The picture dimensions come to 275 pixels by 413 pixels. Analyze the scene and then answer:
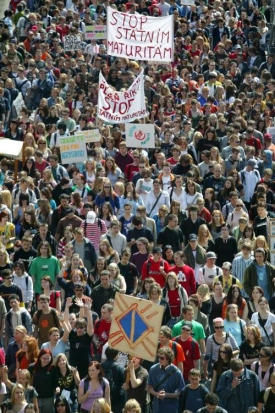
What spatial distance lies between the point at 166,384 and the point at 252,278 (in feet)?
11.2

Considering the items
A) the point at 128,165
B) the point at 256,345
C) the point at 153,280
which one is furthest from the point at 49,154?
the point at 256,345

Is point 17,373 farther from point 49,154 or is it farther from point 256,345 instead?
point 49,154

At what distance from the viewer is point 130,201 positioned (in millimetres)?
22969

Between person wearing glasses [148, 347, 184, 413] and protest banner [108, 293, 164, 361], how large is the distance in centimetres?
40

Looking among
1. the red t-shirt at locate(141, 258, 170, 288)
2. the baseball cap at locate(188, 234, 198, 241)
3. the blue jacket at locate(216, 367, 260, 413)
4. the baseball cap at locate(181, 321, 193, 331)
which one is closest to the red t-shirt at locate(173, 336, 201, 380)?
the baseball cap at locate(181, 321, 193, 331)

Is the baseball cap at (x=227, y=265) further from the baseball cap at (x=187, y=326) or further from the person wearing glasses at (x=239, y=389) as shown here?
the person wearing glasses at (x=239, y=389)

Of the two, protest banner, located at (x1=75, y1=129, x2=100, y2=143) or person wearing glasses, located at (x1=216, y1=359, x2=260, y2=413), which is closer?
person wearing glasses, located at (x1=216, y1=359, x2=260, y2=413)

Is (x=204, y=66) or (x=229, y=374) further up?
(x=229, y=374)

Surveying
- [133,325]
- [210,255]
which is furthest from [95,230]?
[133,325]

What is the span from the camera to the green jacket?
66.9 feet

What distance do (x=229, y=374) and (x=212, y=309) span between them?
2324 millimetres

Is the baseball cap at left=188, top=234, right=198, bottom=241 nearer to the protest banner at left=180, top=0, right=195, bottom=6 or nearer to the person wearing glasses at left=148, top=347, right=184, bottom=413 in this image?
the person wearing glasses at left=148, top=347, right=184, bottom=413

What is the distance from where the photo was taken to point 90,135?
990 inches

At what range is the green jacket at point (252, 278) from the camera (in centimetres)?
2041
